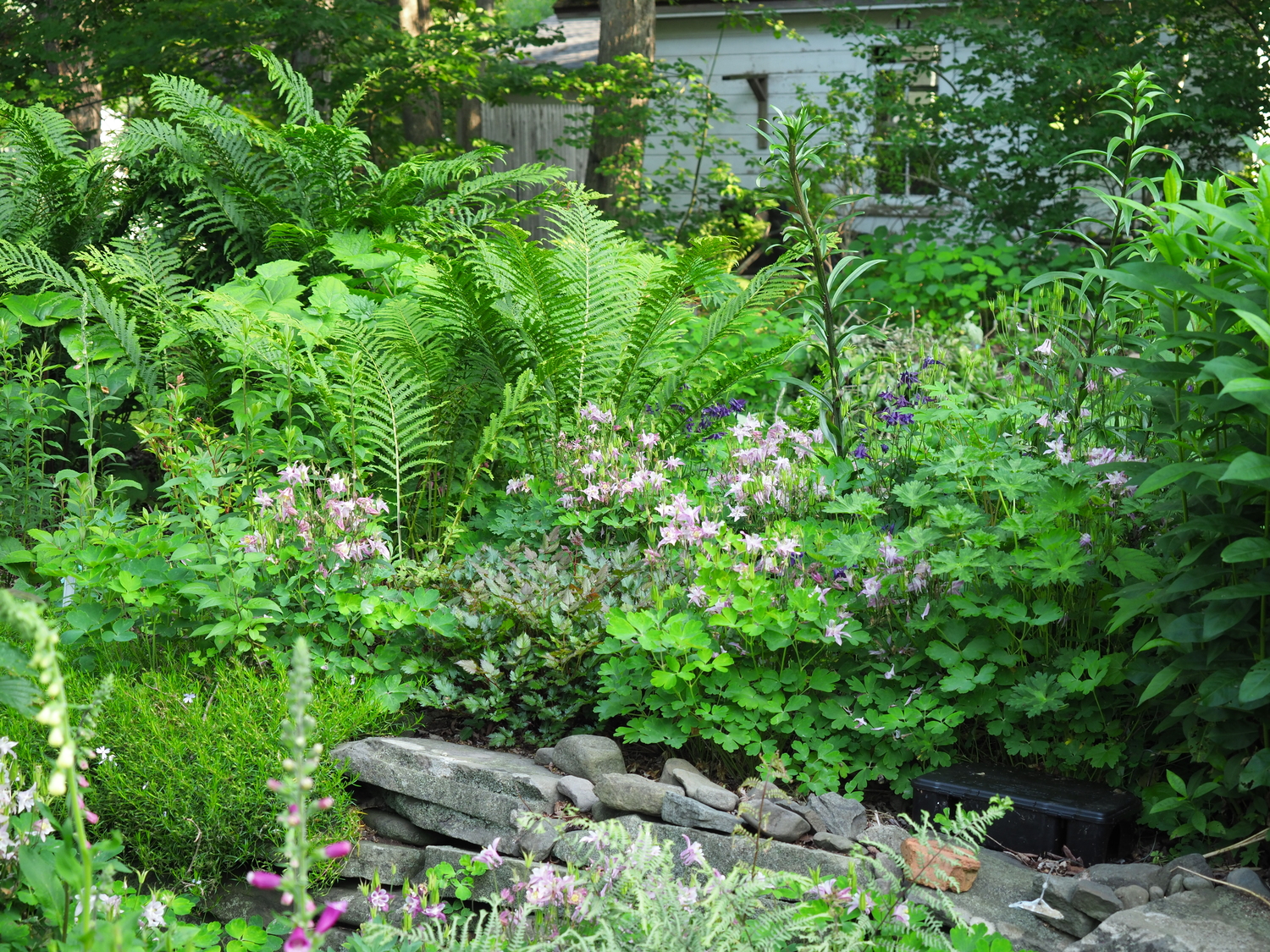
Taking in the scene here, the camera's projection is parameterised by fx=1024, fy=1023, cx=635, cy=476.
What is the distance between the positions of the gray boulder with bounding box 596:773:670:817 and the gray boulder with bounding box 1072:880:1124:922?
0.93 meters

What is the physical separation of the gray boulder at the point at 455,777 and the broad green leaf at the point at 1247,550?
162 centimetres

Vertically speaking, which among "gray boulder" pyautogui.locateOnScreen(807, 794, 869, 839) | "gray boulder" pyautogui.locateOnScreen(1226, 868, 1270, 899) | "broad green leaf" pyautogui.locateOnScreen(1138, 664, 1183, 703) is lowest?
"gray boulder" pyautogui.locateOnScreen(807, 794, 869, 839)

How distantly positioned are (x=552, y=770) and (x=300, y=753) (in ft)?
5.41

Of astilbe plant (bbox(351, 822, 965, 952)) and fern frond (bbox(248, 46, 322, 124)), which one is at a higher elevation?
fern frond (bbox(248, 46, 322, 124))

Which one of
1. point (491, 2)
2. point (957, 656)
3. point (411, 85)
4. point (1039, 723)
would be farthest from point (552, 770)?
point (491, 2)

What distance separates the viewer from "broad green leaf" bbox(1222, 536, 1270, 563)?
1977mm

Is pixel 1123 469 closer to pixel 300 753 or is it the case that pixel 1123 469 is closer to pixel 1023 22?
pixel 300 753

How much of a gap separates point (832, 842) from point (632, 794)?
489mm

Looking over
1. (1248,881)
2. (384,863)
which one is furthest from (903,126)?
(384,863)

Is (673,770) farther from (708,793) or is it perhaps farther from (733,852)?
(733,852)

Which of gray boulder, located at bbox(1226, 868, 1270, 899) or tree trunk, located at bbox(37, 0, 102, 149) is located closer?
gray boulder, located at bbox(1226, 868, 1270, 899)

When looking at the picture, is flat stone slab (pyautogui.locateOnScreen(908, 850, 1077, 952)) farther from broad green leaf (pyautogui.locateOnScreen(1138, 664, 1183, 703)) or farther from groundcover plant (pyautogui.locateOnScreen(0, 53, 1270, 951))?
broad green leaf (pyautogui.locateOnScreen(1138, 664, 1183, 703))

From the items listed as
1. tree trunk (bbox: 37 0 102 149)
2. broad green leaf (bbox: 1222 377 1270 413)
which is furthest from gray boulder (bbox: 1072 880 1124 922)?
tree trunk (bbox: 37 0 102 149)

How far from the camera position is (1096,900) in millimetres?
2113
